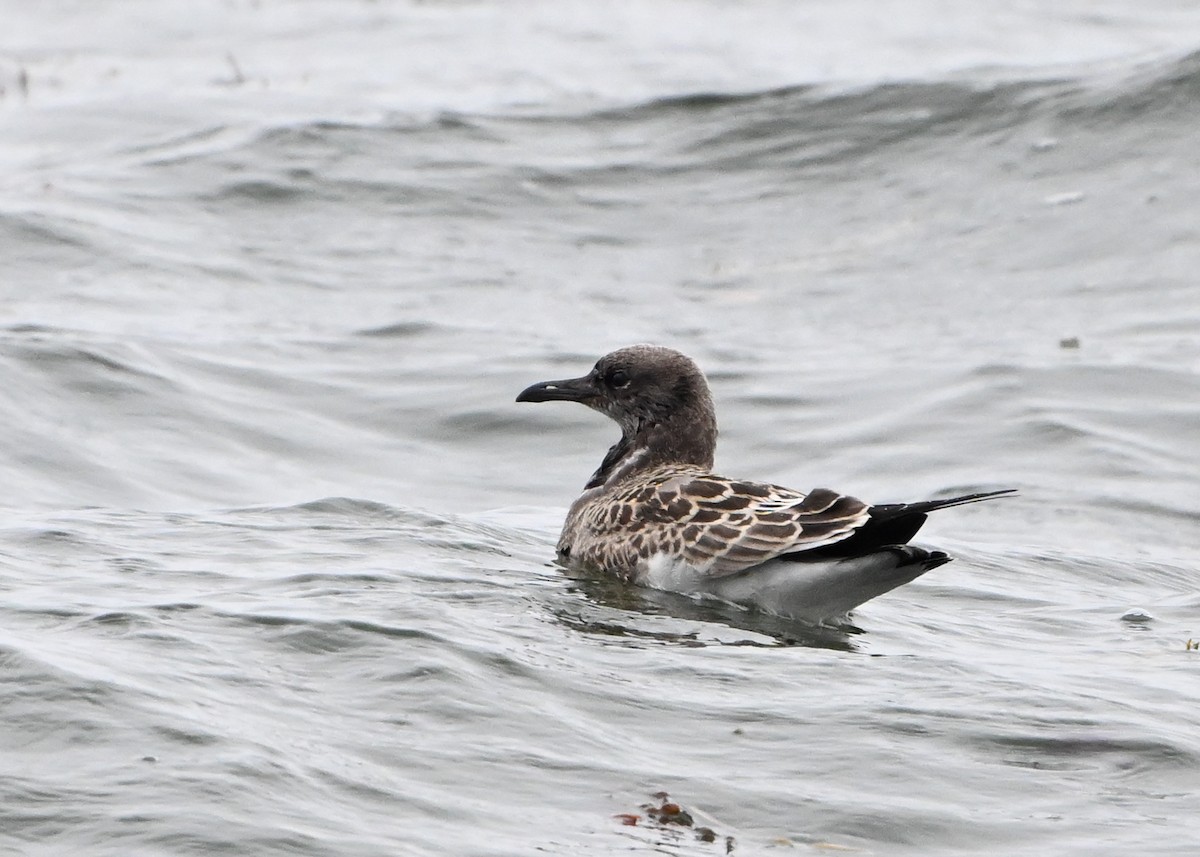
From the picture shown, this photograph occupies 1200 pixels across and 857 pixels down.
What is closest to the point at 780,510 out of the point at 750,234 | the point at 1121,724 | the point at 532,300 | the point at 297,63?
the point at 1121,724

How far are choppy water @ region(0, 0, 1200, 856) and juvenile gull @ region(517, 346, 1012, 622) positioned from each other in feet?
0.70

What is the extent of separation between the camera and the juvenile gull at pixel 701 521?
7.93 m

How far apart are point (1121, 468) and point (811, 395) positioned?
2.59m

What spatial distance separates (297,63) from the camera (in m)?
24.1

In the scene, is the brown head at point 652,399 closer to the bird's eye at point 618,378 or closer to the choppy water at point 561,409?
the bird's eye at point 618,378

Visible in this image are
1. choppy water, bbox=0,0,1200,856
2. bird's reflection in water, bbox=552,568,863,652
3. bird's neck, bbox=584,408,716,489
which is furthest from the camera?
bird's neck, bbox=584,408,716,489

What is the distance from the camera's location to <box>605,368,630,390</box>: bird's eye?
33.6 feet

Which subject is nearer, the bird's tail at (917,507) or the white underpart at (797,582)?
the bird's tail at (917,507)

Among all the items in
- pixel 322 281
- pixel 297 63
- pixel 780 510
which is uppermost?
pixel 297 63

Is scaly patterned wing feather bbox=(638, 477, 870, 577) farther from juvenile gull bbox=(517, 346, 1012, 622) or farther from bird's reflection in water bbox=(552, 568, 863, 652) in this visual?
bird's reflection in water bbox=(552, 568, 863, 652)

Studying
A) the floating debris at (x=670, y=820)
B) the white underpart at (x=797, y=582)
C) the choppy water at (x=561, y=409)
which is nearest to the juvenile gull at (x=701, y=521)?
the white underpart at (x=797, y=582)

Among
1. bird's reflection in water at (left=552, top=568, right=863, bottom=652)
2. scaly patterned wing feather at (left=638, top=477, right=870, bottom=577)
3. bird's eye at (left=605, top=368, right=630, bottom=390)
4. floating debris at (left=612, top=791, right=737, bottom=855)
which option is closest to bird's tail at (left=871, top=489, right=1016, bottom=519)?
scaly patterned wing feather at (left=638, top=477, right=870, bottom=577)

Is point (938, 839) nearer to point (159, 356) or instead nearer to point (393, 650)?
point (393, 650)

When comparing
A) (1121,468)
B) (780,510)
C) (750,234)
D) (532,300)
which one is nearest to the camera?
(780,510)
